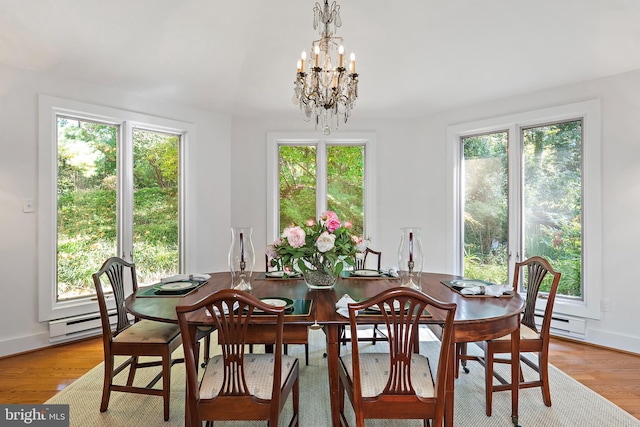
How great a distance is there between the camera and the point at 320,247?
6.86 feet

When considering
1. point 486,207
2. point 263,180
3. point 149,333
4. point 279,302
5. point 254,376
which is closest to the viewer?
point 254,376

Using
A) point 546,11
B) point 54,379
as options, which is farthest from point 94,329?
point 546,11

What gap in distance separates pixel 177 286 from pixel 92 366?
1.20 meters

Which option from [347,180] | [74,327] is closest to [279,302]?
[74,327]

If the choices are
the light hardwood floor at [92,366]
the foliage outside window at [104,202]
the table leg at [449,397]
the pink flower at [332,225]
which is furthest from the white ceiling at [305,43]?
the table leg at [449,397]

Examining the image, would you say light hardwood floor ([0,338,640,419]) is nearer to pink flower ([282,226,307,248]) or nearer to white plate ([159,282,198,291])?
white plate ([159,282,198,291])

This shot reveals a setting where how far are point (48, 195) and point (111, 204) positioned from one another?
543 millimetres

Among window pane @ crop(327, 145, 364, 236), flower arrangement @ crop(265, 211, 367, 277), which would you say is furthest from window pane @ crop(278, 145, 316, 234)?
flower arrangement @ crop(265, 211, 367, 277)

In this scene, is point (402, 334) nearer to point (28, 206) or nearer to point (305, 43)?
point (305, 43)

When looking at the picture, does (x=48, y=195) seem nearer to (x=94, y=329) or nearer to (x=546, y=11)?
(x=94, y=329)

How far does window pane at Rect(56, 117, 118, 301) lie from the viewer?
11.0 feet

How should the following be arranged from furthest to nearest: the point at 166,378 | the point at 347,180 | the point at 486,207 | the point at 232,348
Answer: the point at 347,180
the point at 486,207
the point at 166,378
the point at 232,348

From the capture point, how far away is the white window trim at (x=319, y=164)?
177 inches

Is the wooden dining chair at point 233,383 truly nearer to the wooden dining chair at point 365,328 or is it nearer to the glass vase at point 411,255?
the glass vase at point 411,255
